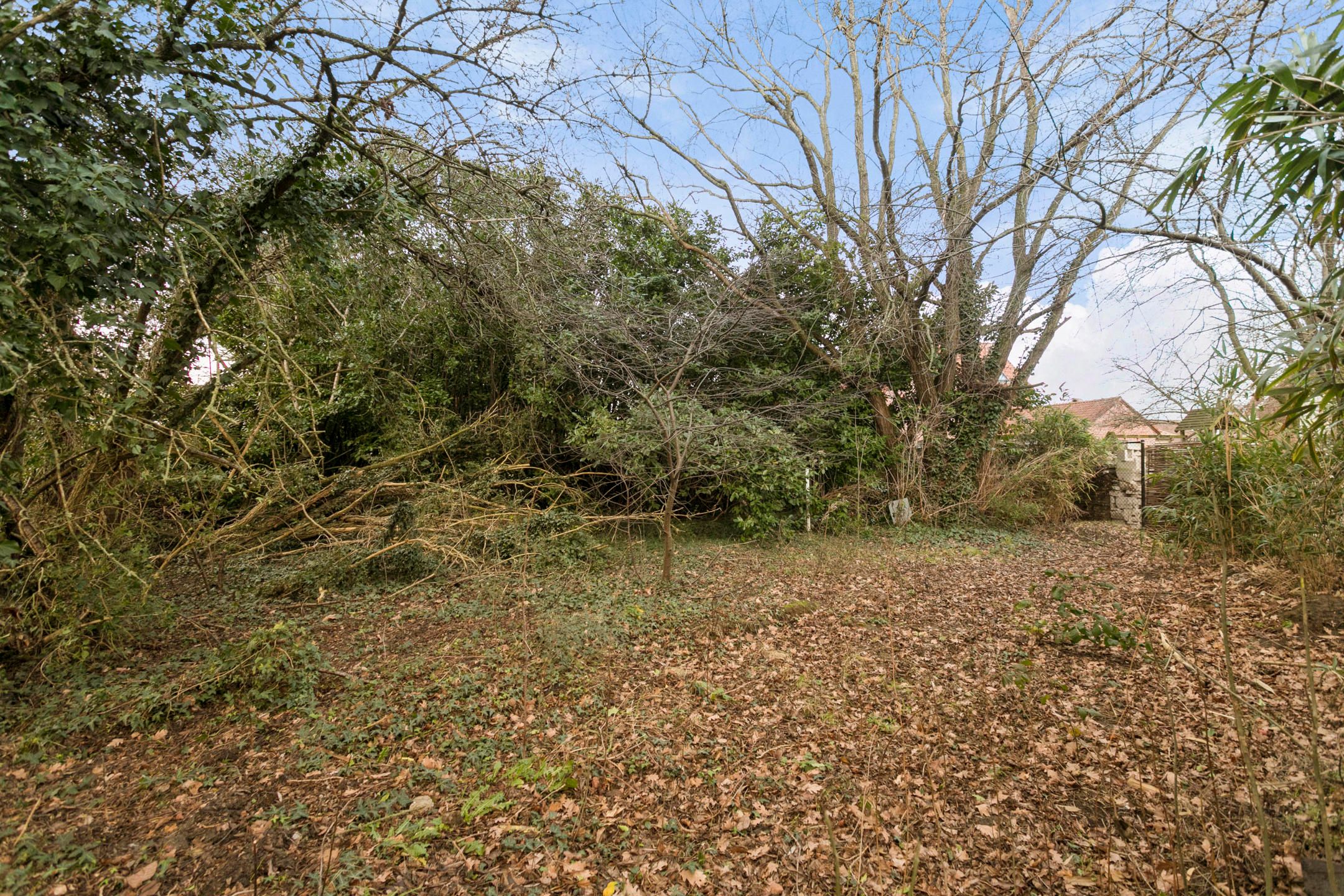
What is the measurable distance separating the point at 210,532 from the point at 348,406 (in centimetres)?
342

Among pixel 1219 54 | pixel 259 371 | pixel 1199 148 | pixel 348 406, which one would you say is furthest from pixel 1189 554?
pixel 348 406

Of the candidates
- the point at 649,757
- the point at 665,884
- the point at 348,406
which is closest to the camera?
the point at 665,884

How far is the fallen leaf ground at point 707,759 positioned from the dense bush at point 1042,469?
4.20 metres

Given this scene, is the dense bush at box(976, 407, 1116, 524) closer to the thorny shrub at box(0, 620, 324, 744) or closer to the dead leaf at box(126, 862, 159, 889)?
the thorny shrub at box(0, 620, 324, 744)

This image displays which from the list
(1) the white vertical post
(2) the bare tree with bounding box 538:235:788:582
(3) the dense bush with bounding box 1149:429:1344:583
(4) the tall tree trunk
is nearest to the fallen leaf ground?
(3) the dense bush with bounding box 1149:429:1344:583

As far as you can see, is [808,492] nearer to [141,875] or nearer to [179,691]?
[179,691]


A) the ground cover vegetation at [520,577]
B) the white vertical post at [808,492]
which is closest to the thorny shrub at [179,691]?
the ground cover vegetation at [520,577]

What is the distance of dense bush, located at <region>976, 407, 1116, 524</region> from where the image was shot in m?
9.25

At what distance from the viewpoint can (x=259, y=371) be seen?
468 centimetres

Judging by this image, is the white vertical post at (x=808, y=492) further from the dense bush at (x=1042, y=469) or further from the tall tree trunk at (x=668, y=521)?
the dense bush at (x=1042, y=469)

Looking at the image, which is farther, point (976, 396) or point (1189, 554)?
point (976, 396)

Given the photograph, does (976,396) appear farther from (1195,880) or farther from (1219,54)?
(1195,880)

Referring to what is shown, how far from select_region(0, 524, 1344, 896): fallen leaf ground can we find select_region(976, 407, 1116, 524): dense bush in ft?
13.8

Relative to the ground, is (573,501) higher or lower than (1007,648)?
higher
